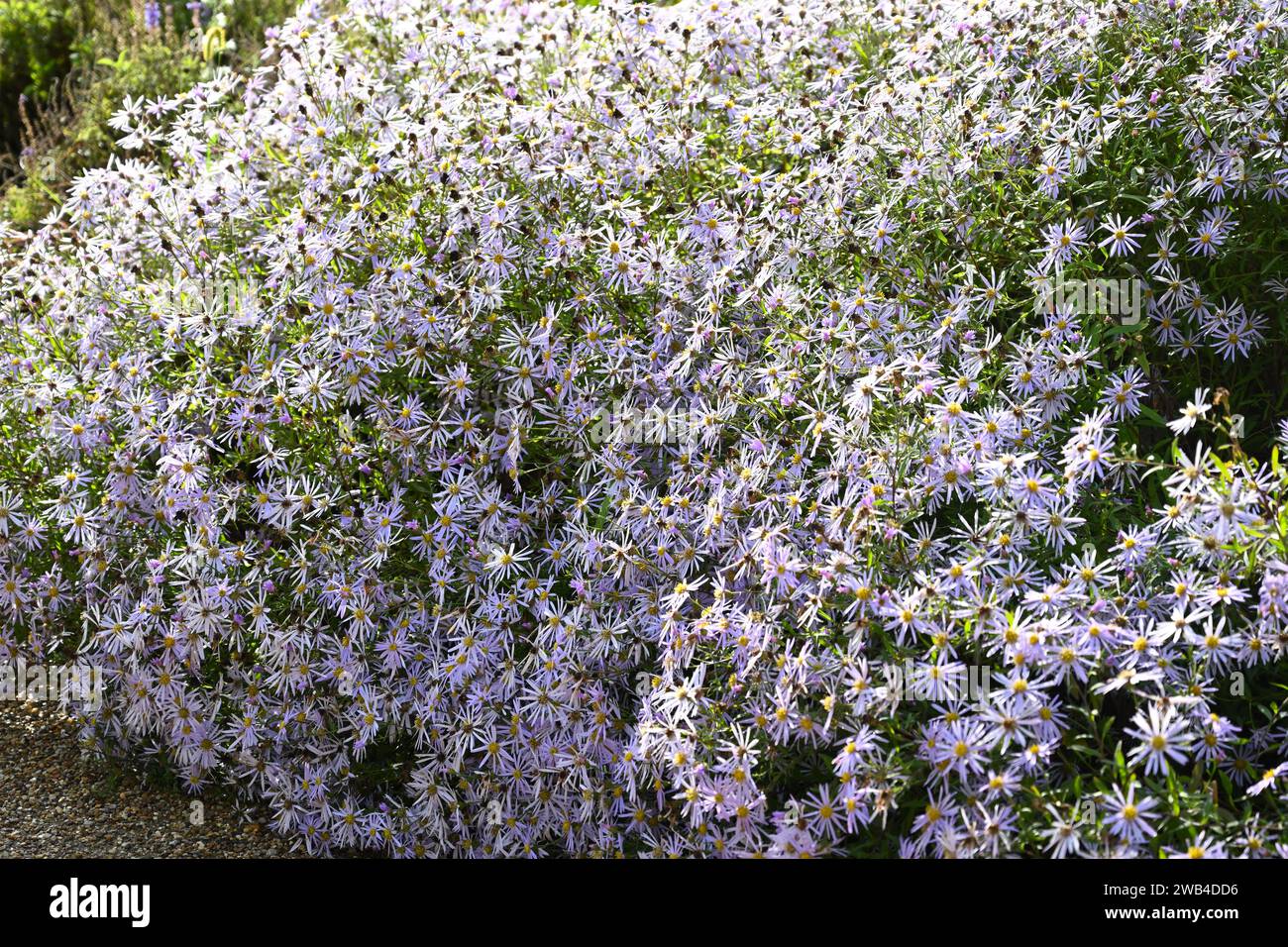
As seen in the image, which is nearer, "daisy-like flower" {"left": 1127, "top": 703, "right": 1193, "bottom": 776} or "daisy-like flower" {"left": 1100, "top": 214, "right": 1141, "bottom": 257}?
"daisy-like flower" {"left": 1127, "top": 703, "right": 1193, "bottom": 776}

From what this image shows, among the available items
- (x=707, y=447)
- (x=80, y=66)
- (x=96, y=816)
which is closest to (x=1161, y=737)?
(x=707, y=447)

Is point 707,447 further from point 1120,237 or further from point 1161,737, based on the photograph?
point 1161,737

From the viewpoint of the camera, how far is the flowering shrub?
105 inches

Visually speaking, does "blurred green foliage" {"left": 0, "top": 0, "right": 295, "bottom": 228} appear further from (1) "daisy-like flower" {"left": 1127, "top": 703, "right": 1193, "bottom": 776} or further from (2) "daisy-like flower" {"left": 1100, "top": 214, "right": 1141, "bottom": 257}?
(1) "daisy-like flower" {"left": 1127, "top": 703, "right": 1193, "bottom": 776}

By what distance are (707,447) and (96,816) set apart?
1.95 metres

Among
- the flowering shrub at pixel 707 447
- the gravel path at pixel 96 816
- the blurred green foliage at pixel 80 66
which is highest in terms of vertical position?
the blurred green foliage at pixel 80 66

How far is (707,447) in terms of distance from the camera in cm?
333

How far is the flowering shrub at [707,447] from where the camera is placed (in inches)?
105

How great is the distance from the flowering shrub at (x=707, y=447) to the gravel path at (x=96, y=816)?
4.7 inches

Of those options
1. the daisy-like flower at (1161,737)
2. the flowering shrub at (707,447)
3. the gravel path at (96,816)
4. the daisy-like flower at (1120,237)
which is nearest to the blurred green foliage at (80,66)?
the flowering shrub at (707,447)

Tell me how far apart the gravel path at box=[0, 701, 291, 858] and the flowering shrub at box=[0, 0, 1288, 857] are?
12 cm

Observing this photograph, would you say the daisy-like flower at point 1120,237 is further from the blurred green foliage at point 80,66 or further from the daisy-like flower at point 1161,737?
the blurred green foliage at point 80,66

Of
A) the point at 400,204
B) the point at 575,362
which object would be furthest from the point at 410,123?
the point at 575,362

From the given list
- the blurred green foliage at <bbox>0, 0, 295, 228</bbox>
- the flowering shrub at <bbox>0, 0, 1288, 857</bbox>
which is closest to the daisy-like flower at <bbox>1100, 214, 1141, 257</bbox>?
the flowering shrub at <bbox>0, 0, 1288, 857</bbox>
